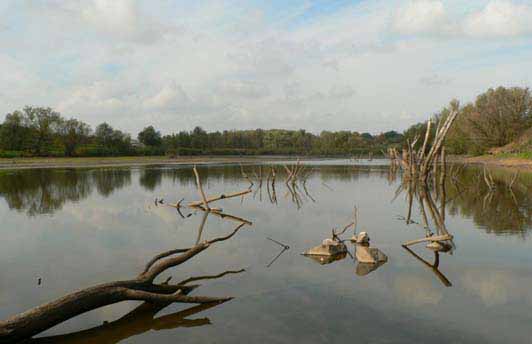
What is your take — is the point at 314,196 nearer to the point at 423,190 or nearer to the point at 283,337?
the point at 423,190

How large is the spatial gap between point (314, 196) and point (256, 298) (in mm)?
18082

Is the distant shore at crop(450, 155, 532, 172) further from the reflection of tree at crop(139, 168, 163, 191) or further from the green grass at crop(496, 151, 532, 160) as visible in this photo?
the reflection of tree at crop(139, 168, 163, 191)

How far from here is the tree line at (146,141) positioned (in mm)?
75188

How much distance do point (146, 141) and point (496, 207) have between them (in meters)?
88.2

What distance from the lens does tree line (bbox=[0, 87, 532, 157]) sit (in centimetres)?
6762

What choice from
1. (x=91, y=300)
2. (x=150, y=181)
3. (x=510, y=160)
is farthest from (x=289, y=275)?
(x=510, y=160)

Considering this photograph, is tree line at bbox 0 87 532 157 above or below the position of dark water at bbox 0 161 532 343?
above

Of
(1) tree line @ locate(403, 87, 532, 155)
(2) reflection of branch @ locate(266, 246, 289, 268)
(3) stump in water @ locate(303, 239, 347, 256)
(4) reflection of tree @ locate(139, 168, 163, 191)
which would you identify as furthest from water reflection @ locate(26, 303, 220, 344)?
(1) tree line @ locate(403, 87, 532, 155)

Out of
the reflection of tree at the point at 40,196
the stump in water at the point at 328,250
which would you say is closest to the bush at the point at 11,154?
the reflection of tree at the point at 40,196

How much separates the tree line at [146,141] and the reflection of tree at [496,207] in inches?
2707

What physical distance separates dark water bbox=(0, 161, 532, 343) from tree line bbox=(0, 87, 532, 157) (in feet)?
116

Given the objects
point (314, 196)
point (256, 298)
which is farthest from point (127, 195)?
point (256, 298)

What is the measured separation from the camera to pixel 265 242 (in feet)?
44.3

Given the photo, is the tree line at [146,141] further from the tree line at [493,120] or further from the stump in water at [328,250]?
the stump in water at [328,250]
